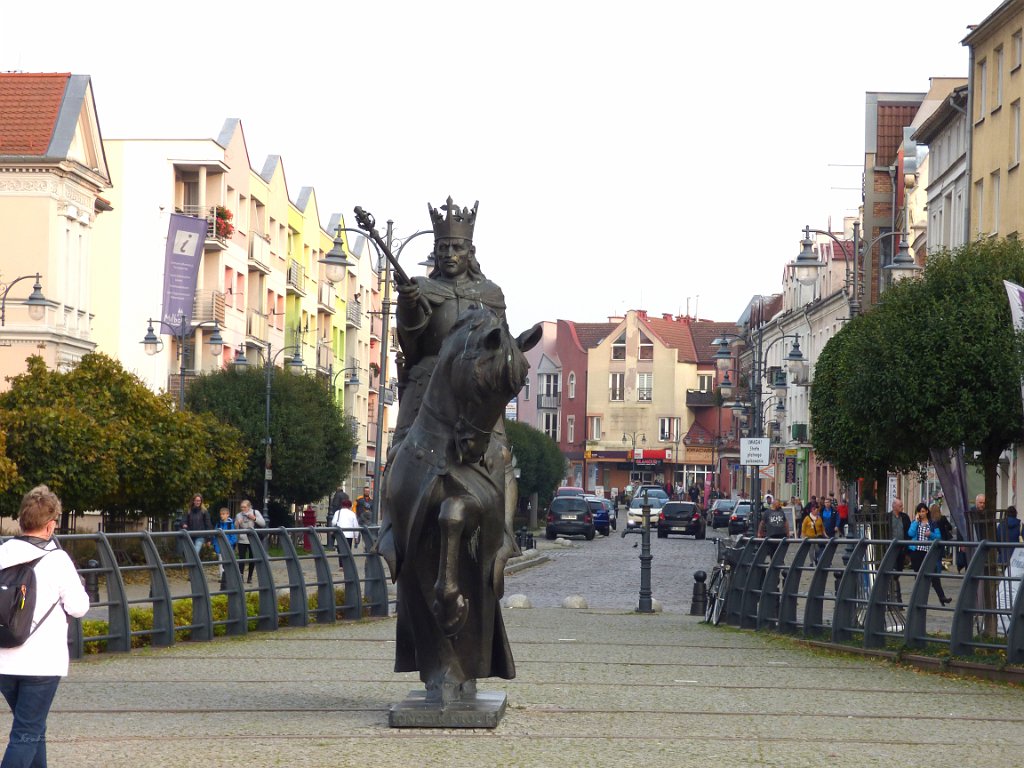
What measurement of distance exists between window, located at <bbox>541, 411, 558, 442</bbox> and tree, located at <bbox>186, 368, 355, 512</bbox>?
289ft

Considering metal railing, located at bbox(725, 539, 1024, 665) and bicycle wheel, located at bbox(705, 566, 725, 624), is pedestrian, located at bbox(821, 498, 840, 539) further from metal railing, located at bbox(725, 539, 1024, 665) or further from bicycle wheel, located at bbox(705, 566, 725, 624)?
metal railing, located at bbox(725, 539, 1024, 665)

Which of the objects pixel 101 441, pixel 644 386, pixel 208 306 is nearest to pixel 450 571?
pixel 101 441

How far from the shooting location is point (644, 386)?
149 meters

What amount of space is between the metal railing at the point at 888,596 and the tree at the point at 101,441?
1794cm

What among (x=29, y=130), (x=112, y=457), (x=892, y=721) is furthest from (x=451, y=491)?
(x=29, y=130)

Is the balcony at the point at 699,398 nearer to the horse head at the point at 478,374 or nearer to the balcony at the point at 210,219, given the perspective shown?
the balcony at the point at 210,219

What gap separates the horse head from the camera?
1001 cm

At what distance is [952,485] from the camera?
30.9 metres

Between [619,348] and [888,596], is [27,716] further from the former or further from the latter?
[619,348]

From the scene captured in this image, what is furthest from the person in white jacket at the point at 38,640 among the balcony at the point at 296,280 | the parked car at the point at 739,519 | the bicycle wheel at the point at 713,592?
the balcony at the point at 296,280

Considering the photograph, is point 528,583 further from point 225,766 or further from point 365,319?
point 365,319

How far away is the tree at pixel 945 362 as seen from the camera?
31750mm

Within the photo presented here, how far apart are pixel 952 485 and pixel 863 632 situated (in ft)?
42.9

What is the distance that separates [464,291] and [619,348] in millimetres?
138528
